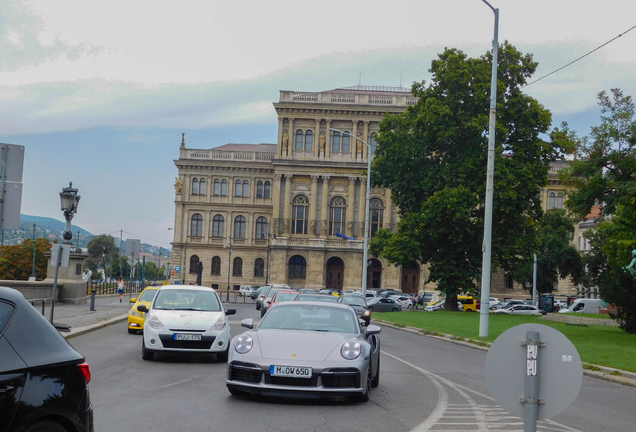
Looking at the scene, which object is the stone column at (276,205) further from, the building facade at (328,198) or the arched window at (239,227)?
the arched window at (239,227)

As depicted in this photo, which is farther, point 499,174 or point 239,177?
point 239,177

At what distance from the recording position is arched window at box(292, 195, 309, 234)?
8662cm

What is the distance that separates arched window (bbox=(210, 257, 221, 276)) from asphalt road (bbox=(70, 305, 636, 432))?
79629mm

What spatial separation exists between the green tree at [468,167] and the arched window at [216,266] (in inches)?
1943

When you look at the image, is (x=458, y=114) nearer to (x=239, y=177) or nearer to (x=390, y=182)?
(x=390, y=182)

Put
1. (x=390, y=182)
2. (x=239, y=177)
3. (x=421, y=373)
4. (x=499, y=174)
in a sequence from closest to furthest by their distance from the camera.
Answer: (x=421, y=373) → (x=499, y=174) → (x=390, y=182) → (x=239, y=177)

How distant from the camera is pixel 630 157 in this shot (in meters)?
27.4

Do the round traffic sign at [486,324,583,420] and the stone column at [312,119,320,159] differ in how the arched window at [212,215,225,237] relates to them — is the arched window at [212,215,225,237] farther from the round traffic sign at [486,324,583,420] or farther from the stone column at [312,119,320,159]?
the round traffic sign at [486,324,583,420]

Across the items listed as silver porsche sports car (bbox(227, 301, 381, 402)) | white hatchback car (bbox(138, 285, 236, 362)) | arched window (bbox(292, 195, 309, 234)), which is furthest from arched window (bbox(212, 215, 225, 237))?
silver porsche sports car (bbox(227, 301, 381, 402))

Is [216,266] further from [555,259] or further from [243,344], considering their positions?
[243,344]

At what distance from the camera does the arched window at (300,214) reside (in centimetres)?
8662

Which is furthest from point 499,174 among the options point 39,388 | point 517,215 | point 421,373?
point 39,388

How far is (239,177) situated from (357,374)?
87510 mm

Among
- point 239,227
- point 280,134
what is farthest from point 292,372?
point 239,227
